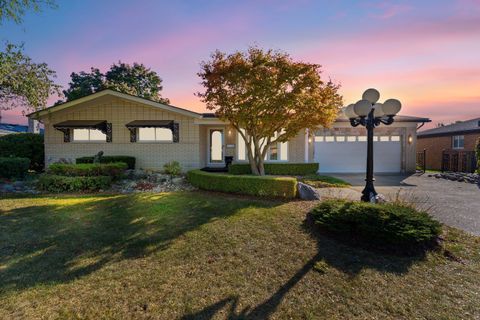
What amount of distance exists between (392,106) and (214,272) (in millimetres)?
6054

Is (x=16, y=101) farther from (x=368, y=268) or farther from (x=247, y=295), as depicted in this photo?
(x=368, y=268)

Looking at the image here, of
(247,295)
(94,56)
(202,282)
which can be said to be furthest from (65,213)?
(94,56)

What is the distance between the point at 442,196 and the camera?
897cm

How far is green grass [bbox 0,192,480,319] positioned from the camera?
309 cm

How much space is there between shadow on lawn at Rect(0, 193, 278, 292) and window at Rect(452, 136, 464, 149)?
22834mm

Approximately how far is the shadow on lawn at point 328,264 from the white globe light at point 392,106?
3768mm

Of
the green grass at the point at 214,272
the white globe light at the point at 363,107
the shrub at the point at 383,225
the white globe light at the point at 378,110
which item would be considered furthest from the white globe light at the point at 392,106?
the green grass at the point at 214,272

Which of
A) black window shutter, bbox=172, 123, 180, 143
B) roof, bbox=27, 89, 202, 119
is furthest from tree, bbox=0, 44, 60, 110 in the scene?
black window shutter, bbox=172, 123, 180, 143

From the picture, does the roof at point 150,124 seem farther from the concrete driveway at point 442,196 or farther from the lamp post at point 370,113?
the lamp post at point 370,113

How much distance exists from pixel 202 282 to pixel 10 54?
12968mm

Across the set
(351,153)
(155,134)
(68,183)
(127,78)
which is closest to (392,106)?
(351,153)

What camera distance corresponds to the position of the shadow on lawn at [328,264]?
3.02m

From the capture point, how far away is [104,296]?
3289 millimetres

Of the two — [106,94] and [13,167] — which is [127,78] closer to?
[106,94]
